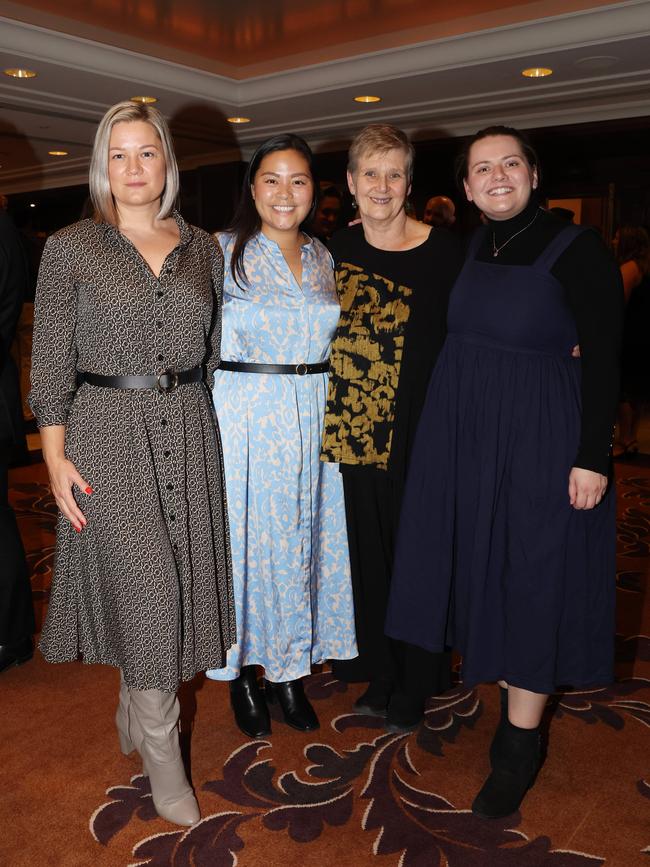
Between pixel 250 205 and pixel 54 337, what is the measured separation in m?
0.74

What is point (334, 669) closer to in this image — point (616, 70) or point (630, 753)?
point (630, 753)

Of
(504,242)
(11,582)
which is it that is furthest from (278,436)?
(11,582)

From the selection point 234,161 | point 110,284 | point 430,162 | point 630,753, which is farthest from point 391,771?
point 234,161

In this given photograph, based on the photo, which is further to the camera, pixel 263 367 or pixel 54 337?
pixel 263 367

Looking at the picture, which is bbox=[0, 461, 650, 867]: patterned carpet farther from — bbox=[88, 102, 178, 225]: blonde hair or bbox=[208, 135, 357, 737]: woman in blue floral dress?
bbox=[88, 102, 178, 225]: blonde hair

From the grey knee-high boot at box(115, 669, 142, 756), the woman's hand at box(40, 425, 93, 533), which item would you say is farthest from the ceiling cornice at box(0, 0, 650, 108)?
the grey knee-high boot at box(115, 669, 142, 756)

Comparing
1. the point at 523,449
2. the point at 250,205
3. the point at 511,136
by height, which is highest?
the point at 511,136

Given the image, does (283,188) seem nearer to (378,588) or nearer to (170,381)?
(170,381)

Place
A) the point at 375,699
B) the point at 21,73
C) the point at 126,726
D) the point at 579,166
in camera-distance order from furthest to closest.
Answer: the point at 579,166
the point at 21,73
the point at 375,699
the point at 126,726

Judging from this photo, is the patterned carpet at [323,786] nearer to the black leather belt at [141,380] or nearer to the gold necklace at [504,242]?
the black leather belt at [141,380]

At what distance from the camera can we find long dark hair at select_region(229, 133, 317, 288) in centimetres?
226

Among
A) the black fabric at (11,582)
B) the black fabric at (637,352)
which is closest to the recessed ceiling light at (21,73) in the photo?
the black fabric at (11,582)

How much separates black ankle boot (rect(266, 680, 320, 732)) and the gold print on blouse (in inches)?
28.8

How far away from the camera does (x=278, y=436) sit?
2332 mm
